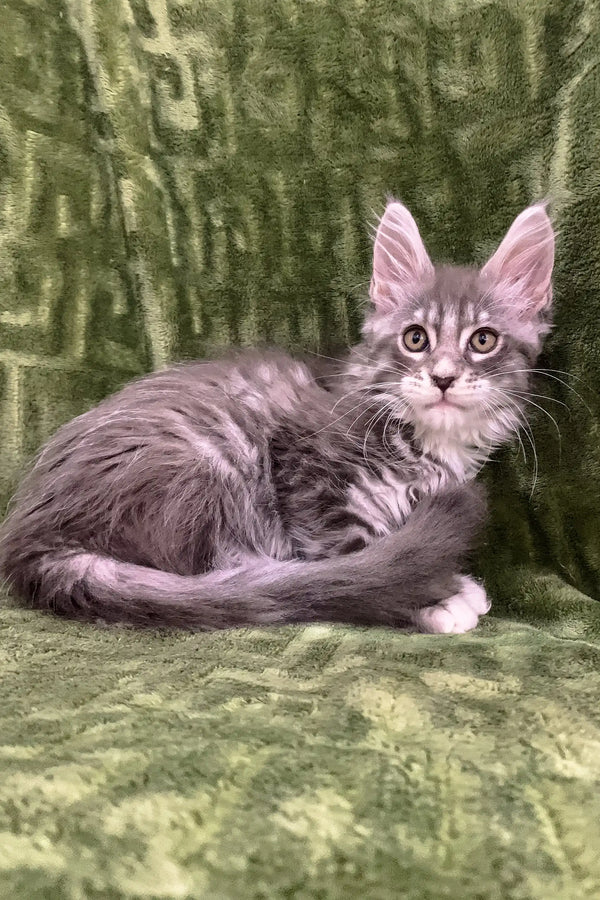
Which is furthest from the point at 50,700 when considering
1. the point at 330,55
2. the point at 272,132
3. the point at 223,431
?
the point at 330,55

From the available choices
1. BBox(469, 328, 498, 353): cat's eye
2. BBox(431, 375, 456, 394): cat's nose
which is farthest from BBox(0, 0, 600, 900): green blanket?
BBox(431, 375, 456, 394): cat's nose

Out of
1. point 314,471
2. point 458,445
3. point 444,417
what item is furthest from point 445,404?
point 314,471

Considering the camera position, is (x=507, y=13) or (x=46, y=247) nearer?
(x=507, y=13)

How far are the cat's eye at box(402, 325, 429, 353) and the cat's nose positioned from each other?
0.13 meters

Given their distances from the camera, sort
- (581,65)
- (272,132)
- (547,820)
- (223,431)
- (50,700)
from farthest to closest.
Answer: (272,132)
(223,431)
(581,65)
(50,700)
(547,820)

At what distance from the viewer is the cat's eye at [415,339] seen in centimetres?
131

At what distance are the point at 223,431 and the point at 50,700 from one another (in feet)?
2.18

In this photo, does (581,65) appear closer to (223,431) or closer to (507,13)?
(507,13)

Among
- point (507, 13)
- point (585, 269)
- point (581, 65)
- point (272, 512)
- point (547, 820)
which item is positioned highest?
point (507, 13)

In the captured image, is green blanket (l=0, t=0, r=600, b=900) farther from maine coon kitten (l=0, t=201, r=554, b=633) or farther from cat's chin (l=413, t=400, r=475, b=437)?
cat's chin (l=413, t=400, r=475, b=437)

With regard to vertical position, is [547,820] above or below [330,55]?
below

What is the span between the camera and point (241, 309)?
1.53m

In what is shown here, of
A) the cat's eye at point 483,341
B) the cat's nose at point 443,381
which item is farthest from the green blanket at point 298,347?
the cat's nose at point 443,381

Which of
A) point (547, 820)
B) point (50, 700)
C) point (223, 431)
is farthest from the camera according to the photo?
point (223, 431)
